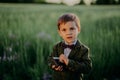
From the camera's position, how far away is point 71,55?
7.20 ft

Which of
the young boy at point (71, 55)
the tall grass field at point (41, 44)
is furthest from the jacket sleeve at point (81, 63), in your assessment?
the tall grass field at point (41, 44)

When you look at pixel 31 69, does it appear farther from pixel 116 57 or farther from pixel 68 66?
pixel 68 66

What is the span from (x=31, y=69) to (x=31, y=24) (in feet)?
3.58

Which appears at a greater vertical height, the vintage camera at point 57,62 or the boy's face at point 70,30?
the boy's face at point 70,30

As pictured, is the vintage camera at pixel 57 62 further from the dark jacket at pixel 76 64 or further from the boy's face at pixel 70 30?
the boy's face at pixel 70 30

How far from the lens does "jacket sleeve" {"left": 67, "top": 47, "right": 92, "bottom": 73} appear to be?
213 cm

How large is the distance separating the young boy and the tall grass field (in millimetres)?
916

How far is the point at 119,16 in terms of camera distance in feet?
15.1

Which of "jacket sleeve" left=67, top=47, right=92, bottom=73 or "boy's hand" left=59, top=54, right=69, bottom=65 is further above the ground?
"boy's hand" left=59, top=54, right=69, bottom=65

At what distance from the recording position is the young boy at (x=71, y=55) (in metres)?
2.15

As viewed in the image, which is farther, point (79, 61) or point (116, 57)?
point (116, 57)

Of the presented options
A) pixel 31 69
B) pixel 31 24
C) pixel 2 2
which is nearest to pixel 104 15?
pixel 31 24

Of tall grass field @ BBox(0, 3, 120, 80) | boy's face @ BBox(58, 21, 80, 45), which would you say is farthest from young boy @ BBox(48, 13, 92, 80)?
tall grass field @ BBox(0, 3, 120, 80)

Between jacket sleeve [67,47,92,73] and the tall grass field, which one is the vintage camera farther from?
the tall grass field
